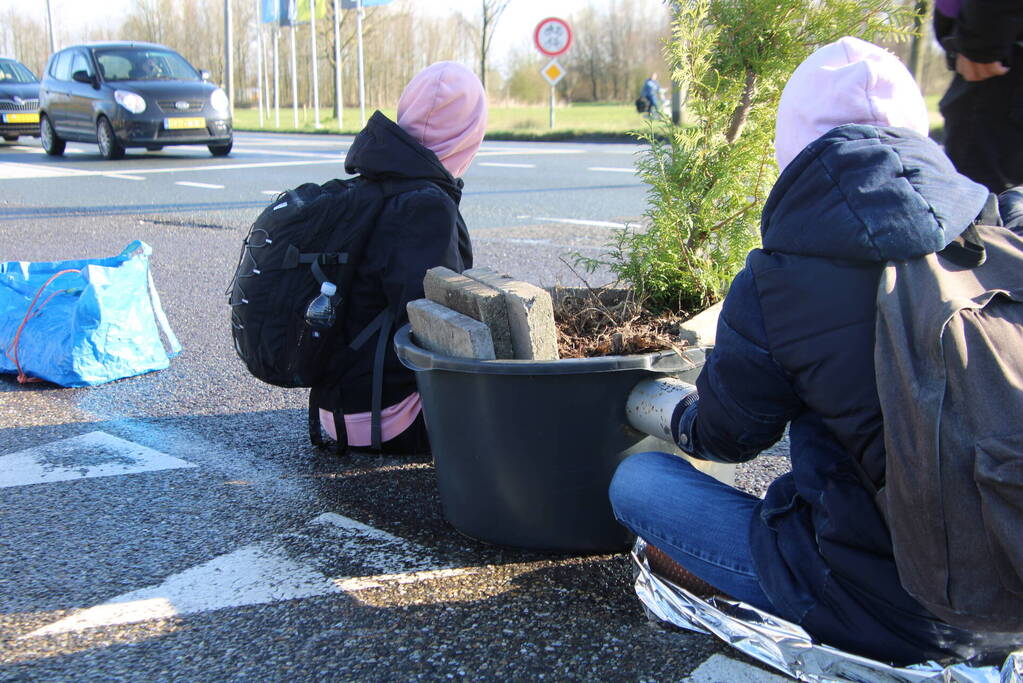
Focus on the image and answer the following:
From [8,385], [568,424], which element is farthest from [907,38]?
[8,385]

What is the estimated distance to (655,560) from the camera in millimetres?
2254

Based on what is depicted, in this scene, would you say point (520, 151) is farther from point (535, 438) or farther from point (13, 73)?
point (535, 438)

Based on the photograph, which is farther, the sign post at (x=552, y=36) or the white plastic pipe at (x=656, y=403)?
the sign post at (x=552, y=36)

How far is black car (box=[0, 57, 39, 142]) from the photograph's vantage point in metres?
18.1

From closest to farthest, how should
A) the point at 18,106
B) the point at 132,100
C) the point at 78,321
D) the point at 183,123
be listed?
1. the point at 78,321
2. the point at 132,100
3. the point at 183,123
4. the point at 18,106

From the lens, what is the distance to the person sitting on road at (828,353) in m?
1.66

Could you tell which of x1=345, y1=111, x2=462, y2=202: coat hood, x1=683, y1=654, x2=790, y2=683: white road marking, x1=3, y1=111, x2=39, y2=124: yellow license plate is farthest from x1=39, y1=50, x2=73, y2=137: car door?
x1=683, y1=654, x2=790, y2=683: white road marking

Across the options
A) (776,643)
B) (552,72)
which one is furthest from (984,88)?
(552,72)

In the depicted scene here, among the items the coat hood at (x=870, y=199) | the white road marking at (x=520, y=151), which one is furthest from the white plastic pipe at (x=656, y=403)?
the white road marking at (x=520, y=151)

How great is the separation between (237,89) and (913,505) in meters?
57.7

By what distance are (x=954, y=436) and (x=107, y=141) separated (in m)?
15.7

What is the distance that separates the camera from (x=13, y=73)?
1908 centimetres

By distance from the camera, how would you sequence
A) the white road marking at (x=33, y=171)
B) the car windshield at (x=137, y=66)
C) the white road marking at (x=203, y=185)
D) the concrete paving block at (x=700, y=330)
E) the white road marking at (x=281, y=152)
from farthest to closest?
the white road marking at (x=281, y=152)
the car windshield at (x=137, y=66)
the white road marking at (x=33, y=171)
the white road marking at (x=203, y=185)
the concrete paving block at (x=700, y=330)

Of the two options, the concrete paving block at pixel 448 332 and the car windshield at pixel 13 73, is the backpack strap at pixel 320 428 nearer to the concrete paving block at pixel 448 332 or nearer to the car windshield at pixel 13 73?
the concrete paving block at pixel 448 332
